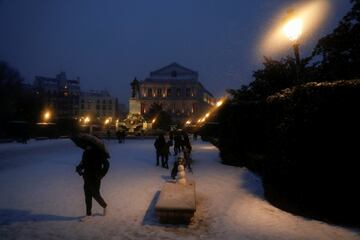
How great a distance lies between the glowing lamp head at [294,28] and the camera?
7.62 metres

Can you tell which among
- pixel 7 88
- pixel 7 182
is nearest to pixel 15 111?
pixel 7 88

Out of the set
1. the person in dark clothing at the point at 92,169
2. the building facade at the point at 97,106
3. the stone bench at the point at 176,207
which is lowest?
the stone bench at the point at 176,207

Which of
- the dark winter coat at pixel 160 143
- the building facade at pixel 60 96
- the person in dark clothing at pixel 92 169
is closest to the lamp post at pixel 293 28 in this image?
the person in dark clothing at pixel 92 169

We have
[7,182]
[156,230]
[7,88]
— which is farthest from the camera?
[7,88]

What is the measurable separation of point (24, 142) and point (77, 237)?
30.5 m

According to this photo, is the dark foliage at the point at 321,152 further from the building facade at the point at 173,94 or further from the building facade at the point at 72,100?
the building facade at the point at 72,100

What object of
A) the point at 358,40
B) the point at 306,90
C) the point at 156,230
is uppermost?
the point at 358,40

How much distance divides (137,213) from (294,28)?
577 centimetres

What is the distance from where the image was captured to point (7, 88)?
52812 millimetres

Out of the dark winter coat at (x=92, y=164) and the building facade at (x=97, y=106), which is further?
the building facade at (x=97, y=106)

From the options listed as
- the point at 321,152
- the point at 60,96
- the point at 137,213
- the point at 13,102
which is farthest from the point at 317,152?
the point at 60,96

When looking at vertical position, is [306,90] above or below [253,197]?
above

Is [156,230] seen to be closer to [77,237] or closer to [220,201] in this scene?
[77,237]

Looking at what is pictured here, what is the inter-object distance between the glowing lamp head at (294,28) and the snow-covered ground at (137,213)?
427cm
